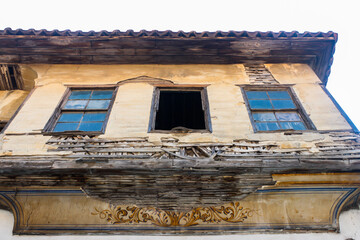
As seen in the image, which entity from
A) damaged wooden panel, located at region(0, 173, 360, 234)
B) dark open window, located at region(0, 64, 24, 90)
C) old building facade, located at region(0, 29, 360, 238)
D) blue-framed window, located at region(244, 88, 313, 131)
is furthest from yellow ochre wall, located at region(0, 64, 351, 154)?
damaged wooden panel, located at region(0, 173, 360, 234)

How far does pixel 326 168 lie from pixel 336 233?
787mm

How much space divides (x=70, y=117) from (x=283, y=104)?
13.2 feet

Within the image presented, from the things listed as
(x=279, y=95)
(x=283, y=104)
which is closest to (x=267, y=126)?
(x=283, y=104)

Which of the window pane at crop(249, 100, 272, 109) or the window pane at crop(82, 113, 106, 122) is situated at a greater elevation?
the window pane at crop(249, 100, 272, 109)

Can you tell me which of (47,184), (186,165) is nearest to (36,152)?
(47,184)

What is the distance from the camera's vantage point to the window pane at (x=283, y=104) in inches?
219

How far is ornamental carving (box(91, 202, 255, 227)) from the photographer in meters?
3.67

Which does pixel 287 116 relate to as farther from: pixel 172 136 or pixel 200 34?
pixel 200 34

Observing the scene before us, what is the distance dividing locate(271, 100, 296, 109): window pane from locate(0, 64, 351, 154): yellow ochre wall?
0.75 ft

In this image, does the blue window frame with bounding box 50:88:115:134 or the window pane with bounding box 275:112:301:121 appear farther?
the window pane with bounding box 275:112:301:121

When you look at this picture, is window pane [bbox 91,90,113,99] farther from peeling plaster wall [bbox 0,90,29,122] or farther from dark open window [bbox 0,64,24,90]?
dark open window [bbox 0,64,24,90]

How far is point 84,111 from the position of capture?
5.52m

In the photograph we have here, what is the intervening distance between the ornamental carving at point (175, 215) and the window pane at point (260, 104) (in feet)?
7.63

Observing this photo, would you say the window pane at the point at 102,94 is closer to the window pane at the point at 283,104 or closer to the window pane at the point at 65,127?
the window pane at the point at 65,127
